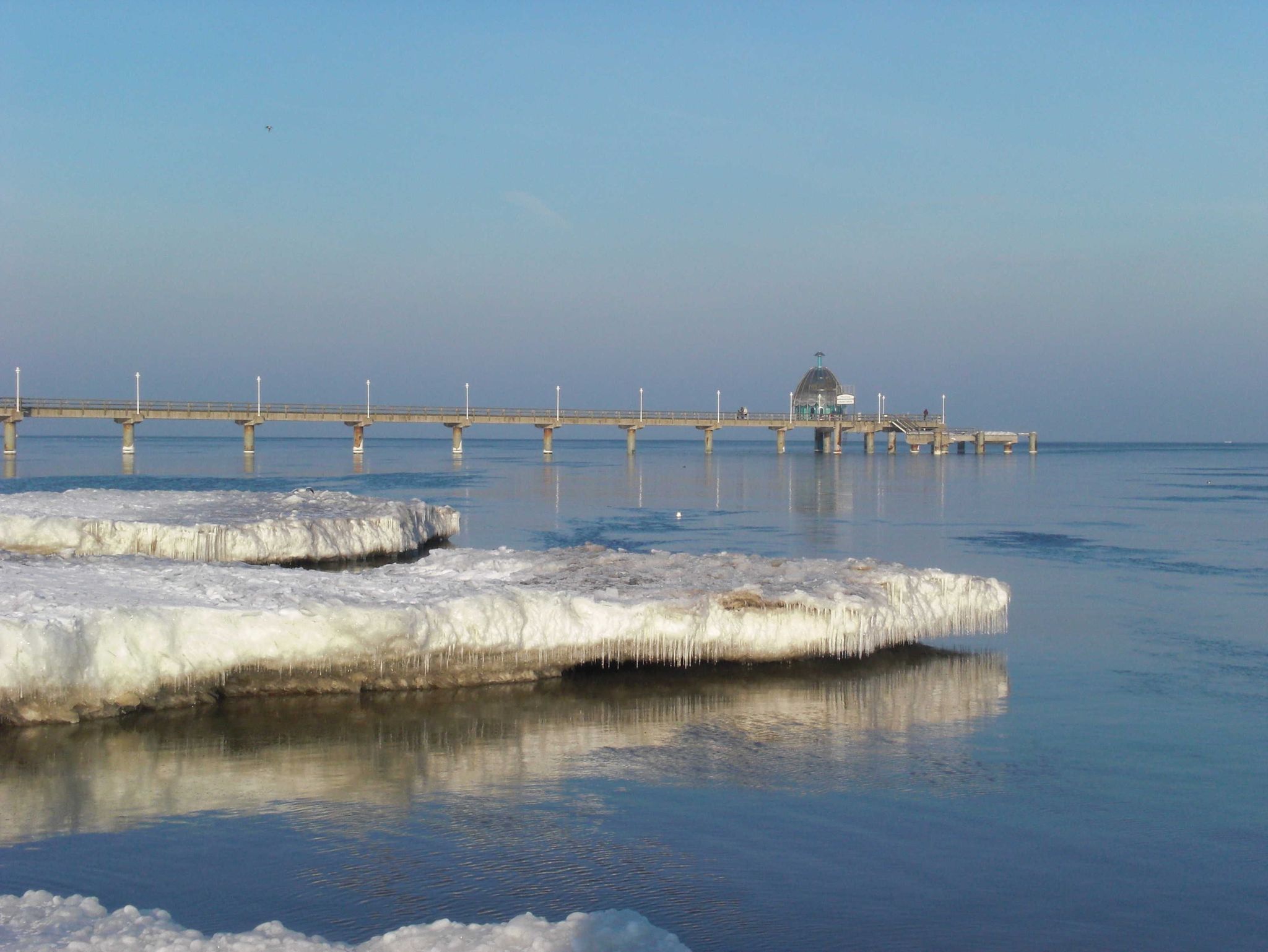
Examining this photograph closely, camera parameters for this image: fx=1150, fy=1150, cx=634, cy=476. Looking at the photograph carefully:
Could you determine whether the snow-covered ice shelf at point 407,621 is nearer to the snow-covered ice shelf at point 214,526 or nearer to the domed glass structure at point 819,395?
the snow-covered ice shelf at point 214,526

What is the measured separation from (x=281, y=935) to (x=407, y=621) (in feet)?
22.3

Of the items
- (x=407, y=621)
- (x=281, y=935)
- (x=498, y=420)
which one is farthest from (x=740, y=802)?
(x=498, y=420)

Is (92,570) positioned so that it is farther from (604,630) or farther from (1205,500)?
(1205,500)

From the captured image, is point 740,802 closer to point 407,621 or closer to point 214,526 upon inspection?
point 407,621

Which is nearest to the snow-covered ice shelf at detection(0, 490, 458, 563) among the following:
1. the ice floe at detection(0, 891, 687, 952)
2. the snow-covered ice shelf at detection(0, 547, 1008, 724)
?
the snow-covered ice shelf at detection(0, 547, 1008, 724)

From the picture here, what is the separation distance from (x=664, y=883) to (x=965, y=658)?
29.7ft

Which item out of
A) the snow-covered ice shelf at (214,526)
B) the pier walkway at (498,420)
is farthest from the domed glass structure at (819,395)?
the snow-covered ice shelf at (214,526)

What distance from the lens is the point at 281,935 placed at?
6625 millimetres

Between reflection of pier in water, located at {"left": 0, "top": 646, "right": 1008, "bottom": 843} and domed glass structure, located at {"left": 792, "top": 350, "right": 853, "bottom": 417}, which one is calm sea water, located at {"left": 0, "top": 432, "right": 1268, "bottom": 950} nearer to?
reflection of pier in water, located at {"left": 0, "top": 646, "right": 1008, "bottom": 843}

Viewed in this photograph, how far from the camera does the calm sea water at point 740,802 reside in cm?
793

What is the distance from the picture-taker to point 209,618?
12.6 metres

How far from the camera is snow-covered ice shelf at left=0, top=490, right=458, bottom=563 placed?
76.4 ft

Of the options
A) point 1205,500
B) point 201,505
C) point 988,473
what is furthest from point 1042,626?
point 988,473

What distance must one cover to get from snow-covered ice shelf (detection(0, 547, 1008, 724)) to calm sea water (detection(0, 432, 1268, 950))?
1.12 feet
